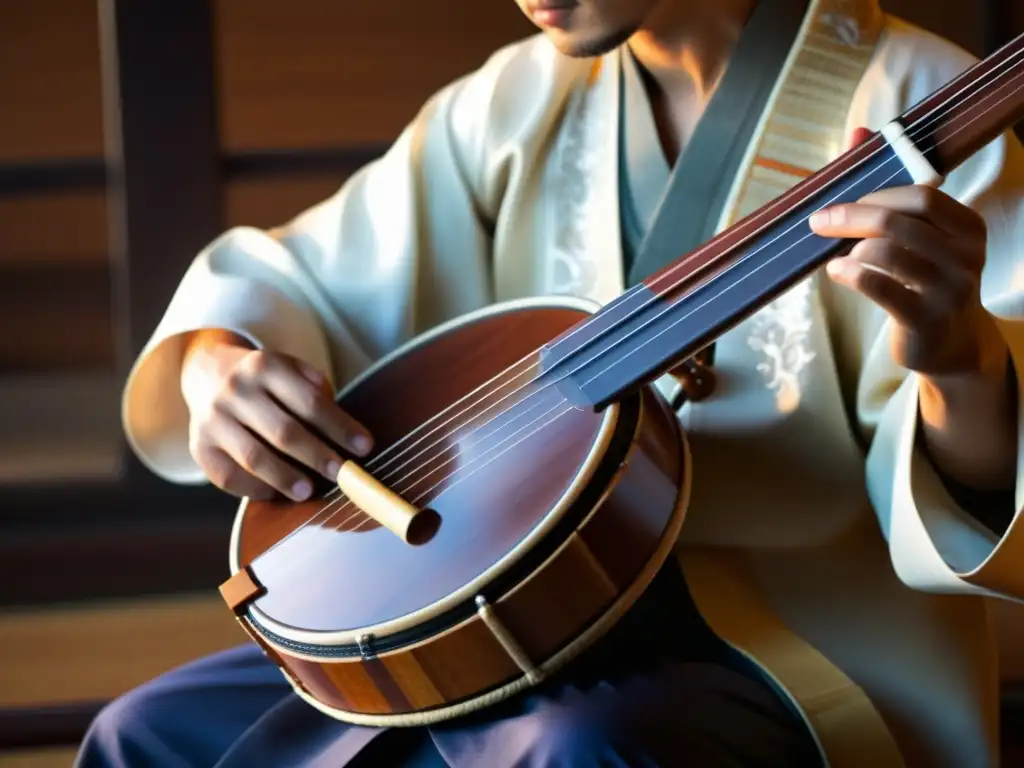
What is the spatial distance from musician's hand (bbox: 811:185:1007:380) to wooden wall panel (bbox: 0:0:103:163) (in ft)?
10.4

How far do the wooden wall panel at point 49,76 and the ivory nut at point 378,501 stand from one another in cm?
291

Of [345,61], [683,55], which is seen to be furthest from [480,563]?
[345,61]

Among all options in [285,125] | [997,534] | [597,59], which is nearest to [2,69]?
[285,125]

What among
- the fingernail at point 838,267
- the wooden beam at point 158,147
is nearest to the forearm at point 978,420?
the fingernail at point 838,267

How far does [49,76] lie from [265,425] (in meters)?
3.00

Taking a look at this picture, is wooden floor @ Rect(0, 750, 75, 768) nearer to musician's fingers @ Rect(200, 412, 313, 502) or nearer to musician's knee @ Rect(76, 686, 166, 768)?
musician's knee @ Rect(76, 686, 166, 768)

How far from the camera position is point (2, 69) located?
3479 millimetres

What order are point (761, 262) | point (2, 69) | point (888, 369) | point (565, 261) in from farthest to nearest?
point (2, 69), point (565, 261), point (888, 369), point (761, 262)

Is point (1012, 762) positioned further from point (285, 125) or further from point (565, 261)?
point (285, 125)

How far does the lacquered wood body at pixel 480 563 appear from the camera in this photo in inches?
29.6

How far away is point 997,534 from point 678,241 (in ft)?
1.14

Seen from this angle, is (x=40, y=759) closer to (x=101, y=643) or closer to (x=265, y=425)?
(x=101, y=643)

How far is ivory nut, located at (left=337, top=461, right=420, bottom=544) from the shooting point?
2.68 ft

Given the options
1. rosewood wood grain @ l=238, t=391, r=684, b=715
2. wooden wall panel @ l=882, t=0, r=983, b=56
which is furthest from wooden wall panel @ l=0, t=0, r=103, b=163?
rosewood wood grain @ l=238, t=391, r=684, b=715
